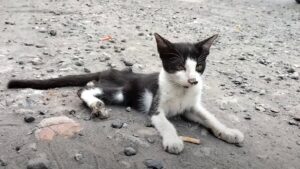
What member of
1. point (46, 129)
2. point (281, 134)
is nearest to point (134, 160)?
point (46, 129)

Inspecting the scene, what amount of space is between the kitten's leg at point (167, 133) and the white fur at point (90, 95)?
58 centimetres

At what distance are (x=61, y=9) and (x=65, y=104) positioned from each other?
4517 mm

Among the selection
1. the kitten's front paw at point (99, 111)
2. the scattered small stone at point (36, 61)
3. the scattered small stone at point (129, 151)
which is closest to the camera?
the scattered small stone at point (129, 151)

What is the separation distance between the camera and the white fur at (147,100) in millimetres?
4423

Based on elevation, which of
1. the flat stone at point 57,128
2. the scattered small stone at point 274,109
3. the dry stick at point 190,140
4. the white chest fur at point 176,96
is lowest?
the scattered small stone at point 274,109

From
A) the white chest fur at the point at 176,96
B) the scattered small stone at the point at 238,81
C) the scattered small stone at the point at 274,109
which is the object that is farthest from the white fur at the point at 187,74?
the scattered small stone at the point at 238,81

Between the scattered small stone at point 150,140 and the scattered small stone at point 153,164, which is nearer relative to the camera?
the scattered small stone at point 153,164

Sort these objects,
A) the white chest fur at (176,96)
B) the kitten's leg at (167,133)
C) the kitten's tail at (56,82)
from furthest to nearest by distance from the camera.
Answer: the kitten's tail at (56,82) < the white chest fur at (176,96) < the kitten's leg at (167,133)

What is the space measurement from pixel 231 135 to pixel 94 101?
4.23ft

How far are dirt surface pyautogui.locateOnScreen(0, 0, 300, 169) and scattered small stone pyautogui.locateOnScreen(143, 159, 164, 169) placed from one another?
0.04m

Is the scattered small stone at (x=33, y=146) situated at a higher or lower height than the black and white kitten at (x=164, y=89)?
lower

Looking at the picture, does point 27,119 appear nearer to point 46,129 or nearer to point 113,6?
point 46,129

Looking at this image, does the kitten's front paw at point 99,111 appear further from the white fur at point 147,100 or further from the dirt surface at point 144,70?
the white fur at point 147,100

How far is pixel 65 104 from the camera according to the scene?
4.38m
